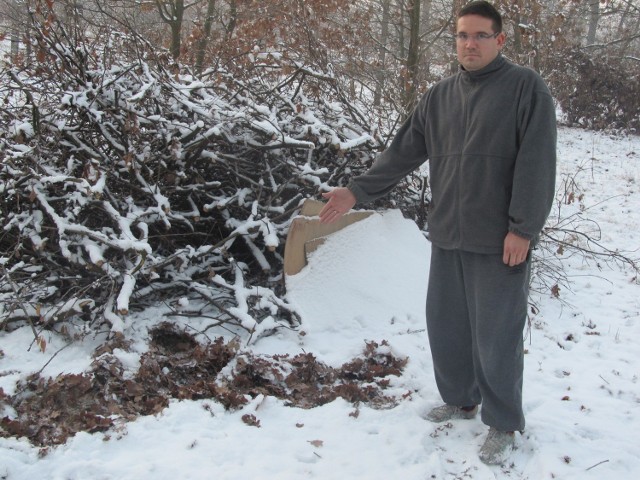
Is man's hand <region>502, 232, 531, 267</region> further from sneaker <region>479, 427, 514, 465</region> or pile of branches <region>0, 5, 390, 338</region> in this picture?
pile of branches <region>0, 5, 390, 338</region>

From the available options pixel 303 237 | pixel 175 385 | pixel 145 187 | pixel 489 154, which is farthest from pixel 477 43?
pixel 145 187

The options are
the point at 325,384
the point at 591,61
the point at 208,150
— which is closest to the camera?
the point at 325,384

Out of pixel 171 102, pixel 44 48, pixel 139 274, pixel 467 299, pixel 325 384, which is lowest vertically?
pixel 325 384

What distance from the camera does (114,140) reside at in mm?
4082

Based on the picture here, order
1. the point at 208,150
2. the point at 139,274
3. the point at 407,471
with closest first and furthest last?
the point at 407,471, the point at 139,274, the point at 208,150

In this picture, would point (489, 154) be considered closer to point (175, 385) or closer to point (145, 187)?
point (175, 385)

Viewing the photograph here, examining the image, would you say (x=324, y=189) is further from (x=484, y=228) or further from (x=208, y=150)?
(x=484, y=228)

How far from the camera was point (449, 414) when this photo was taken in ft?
9.20

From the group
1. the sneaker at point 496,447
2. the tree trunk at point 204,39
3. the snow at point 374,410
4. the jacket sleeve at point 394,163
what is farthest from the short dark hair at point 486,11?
the tree trunk at point 204,39

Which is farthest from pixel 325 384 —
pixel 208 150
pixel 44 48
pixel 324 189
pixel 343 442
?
pixel 44 48

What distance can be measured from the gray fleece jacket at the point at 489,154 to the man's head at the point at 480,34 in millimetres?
51

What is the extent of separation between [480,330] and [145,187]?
267cm

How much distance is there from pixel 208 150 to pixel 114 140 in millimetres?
709

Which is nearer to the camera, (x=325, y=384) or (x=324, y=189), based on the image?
(x=325, y=384)
